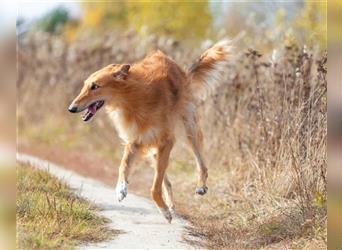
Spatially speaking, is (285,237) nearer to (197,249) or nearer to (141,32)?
(197,249)

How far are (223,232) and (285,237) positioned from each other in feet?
1.97

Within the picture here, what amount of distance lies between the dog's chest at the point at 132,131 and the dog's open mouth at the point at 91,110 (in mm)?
300

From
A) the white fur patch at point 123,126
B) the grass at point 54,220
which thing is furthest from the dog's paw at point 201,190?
the grass at point 54,220

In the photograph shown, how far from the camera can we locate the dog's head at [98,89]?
7184mm

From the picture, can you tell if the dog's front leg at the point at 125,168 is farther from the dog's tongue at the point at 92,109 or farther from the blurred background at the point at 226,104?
the blurred background at the point at 226,104

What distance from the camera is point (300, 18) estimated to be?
10.5m

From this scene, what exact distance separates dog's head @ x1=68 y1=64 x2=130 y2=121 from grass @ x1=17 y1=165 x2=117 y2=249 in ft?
2.73

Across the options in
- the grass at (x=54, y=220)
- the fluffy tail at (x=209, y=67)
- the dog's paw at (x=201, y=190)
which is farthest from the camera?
the fluffy tail at (x=209, y=67)

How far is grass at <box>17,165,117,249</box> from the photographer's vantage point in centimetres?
648

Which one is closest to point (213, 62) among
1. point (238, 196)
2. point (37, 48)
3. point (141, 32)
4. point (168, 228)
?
point (238, 196)

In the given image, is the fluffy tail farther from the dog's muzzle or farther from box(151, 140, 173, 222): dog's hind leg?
the dog's muzzle

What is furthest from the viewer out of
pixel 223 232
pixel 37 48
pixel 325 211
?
pixel 37 48

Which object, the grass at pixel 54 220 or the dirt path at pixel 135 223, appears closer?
the grass at pixel 54 220

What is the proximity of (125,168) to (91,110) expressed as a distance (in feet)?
2.19
